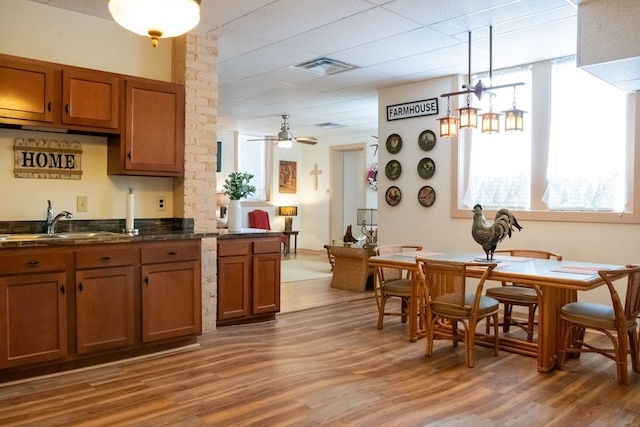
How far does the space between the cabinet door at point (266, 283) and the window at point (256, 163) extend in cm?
588

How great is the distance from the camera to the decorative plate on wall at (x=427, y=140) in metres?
5.77

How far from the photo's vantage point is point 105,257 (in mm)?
3428

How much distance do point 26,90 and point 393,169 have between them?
4038 millimetres

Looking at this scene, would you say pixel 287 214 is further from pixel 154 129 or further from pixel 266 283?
pixel 154 129

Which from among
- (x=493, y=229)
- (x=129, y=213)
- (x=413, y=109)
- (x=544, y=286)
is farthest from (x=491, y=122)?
(x=129, y=213)

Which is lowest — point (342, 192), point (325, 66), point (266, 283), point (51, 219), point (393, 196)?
point (266, 283)

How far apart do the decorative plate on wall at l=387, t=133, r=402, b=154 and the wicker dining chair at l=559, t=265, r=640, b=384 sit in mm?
3086

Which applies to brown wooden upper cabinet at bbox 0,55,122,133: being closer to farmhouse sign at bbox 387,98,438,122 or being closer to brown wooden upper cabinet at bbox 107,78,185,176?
brown wooden upper cabinet at bbox 107,78,185,176

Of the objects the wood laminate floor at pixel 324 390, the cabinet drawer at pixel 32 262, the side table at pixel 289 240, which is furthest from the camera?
the side table at pixel 289 240

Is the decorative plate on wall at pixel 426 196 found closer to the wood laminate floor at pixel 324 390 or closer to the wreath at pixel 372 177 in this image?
the wood laminate floor at pixel 324 390

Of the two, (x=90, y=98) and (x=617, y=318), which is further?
(x=90, y=98)

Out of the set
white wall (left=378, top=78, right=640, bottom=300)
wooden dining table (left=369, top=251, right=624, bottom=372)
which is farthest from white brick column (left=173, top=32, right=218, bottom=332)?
white wall (left=378, top=78, right=640, bottom=300)

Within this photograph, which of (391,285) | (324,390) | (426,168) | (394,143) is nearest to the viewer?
(324,390)

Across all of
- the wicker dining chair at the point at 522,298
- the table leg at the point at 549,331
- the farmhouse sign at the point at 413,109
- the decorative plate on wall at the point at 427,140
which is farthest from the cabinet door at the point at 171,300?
the farmhouse sign at the point at 413,109
